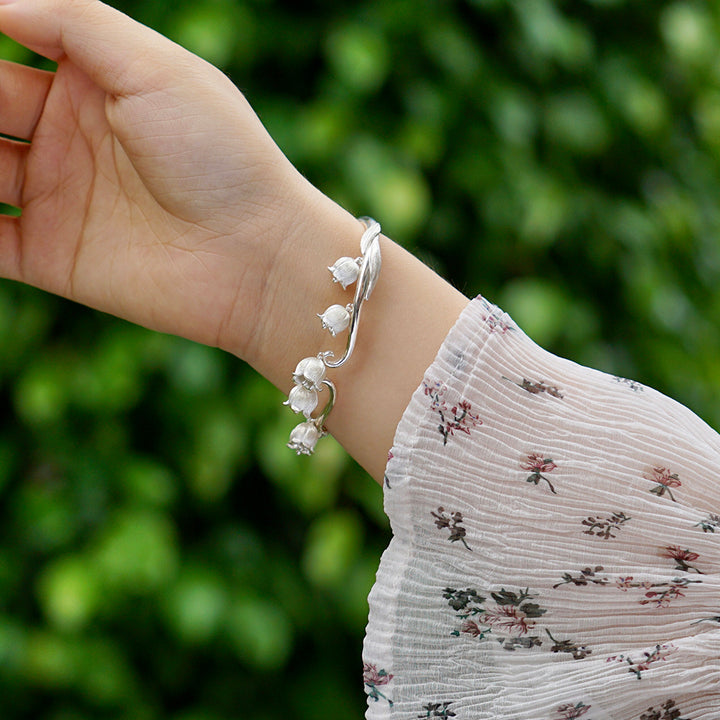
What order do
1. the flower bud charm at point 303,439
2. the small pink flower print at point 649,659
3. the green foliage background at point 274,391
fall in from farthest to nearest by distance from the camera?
the green foliage background at point 274,391
the flower bud charm at point 303,439
the small pink flower print at point 649,659

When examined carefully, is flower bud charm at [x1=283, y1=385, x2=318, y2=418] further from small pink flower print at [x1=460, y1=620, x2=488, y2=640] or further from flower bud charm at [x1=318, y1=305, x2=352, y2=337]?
small pink flower print at [x1=460, y1=620, x2=488, y2=640]

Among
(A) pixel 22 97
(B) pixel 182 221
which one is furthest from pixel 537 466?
(A) pixel 22 97

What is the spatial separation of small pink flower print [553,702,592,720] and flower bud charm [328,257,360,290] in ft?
1.02

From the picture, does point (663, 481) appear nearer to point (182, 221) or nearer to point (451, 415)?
point (451, 415)

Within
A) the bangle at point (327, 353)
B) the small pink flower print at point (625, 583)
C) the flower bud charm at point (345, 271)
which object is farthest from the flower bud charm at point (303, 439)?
the small pink flower print at point (625, 583)

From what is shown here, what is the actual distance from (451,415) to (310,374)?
0.36 ft

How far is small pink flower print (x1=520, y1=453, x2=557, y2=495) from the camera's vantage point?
528 mm

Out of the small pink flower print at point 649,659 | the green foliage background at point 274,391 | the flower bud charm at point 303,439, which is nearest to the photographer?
the small pink flower print at point 649,659

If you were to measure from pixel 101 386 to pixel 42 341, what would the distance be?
108 millimetres

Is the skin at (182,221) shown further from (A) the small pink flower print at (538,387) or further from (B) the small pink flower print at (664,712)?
(B) the small pink flower print at (664,712)

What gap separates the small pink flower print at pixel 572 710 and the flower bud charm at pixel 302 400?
252 mm

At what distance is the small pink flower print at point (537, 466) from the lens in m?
0.53

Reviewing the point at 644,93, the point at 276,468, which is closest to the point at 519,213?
the point at 644,93

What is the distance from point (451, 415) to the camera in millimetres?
538
